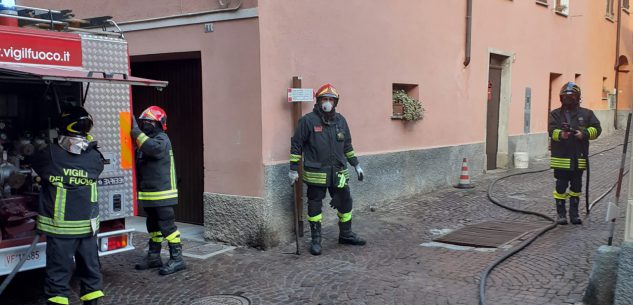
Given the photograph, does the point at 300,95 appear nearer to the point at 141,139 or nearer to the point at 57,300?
the point at 141,139

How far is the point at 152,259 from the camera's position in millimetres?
6172

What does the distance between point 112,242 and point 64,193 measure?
1149 millimetres

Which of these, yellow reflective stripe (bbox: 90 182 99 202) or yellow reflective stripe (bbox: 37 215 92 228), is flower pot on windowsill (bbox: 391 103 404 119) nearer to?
yellow reflective stripe (bbox: 90 182 99 202)

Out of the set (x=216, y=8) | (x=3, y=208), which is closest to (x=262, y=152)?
(x=216, y=8)

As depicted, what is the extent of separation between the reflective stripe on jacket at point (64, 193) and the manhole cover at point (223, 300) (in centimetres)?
121

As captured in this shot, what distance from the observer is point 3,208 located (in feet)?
16.2

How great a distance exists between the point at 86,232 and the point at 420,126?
257 inches

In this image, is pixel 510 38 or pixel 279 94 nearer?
pixel 279 94

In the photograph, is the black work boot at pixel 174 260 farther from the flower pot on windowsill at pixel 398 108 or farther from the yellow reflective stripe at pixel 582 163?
Result: the yellow reflective stripe at pixel 582 163

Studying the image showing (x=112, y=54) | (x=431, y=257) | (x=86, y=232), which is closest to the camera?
(x=86, y=232)

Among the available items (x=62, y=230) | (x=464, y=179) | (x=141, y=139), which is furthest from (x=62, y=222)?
(x=464, y=179)

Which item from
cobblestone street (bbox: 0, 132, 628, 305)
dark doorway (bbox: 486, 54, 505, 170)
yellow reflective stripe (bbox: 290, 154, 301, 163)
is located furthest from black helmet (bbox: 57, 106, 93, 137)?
dark doorway (bbox: 486, 54, 505, 170)

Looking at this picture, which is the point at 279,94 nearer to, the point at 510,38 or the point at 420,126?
the point at 420,126

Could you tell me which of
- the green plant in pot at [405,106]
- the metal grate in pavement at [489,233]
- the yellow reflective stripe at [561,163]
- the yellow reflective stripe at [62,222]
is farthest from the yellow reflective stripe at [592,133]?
the yellow reflective stripe at [62,222]
